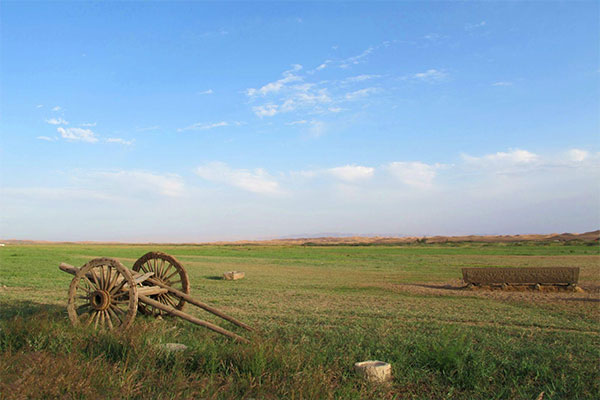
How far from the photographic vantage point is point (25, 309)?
1147cm

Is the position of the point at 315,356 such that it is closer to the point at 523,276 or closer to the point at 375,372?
the point at 375,372

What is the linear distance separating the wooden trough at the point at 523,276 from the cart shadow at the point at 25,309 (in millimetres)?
14860

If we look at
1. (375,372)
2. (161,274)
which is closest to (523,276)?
(375,372)

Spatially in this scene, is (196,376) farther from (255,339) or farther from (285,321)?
(285,321)

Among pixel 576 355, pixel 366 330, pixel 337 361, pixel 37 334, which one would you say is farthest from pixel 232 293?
pixel 576 355

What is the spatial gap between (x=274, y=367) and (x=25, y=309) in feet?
28.7

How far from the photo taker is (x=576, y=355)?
7395mm

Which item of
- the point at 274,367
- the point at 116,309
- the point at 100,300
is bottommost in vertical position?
the point at 274,367

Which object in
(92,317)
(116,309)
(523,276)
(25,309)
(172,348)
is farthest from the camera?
(523,276)

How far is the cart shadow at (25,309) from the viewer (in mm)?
10516

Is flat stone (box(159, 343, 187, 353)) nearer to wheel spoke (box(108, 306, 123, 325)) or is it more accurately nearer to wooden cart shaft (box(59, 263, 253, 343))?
wooden cart shaft (box(59, 263, 253, 343))

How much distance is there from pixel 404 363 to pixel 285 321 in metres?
3.99

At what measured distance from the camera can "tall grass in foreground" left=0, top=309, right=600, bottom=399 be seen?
17.2 feet

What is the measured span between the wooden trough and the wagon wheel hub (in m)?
14.4
